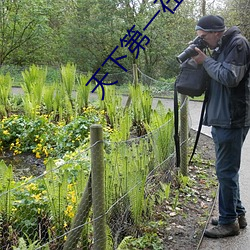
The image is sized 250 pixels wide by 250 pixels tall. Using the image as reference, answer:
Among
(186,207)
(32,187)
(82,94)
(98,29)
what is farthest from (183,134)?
(98,29)

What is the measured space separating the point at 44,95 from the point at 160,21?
9969 mm

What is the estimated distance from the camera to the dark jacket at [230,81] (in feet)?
9.59

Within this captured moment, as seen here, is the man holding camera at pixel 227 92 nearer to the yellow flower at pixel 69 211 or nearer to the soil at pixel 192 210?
the soil at pixel 192 210

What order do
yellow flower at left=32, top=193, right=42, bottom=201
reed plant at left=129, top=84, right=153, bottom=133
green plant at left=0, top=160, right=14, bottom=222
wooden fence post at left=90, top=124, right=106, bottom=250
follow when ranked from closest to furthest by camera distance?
wooden fence post at left=90, top=124, right=106, bottom=250
green plant at left=0, top=160, right=14, bottom=222
yellow flower at left=32, top=193, right=42, bottom=201
reed plant at left=129, top=84, right=153, bottom=133

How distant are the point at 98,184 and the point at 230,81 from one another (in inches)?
49.1

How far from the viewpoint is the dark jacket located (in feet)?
9.59

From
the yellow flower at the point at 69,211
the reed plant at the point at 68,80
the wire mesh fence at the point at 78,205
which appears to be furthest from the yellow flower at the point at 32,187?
the reed plant at the point at 68,80

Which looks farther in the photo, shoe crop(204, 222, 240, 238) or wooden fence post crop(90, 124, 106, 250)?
shoe crop(204, 222, 240, 238)

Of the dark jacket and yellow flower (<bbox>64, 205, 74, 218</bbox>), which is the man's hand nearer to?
the dark jacket

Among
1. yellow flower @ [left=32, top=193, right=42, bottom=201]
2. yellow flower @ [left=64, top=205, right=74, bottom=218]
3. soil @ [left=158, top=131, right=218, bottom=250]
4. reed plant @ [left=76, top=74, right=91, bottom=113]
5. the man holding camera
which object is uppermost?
the man holding camera

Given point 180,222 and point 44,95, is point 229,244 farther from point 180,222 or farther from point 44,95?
point 44,95

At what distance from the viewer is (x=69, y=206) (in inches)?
115

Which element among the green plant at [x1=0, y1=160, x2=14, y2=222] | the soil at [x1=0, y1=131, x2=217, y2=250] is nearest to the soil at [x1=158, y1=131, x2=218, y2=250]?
the soil at [x1=0, y1=131, x2=217, y2=250]

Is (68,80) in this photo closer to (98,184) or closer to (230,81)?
(230,81)
